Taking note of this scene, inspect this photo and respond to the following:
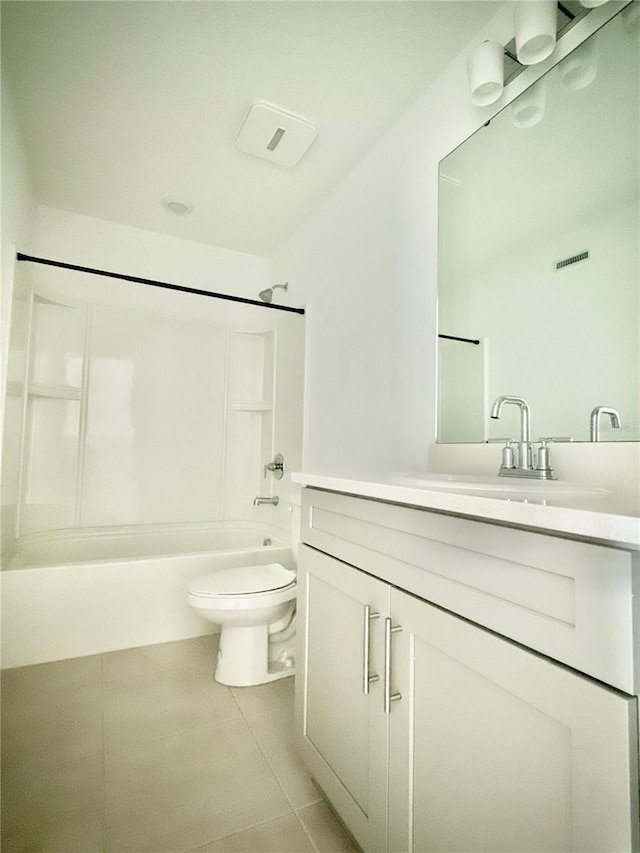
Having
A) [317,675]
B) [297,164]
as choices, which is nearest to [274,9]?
[297,164]

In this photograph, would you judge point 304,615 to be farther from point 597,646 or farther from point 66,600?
point 66,600

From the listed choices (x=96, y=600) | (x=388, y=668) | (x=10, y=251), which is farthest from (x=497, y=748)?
(x=10, y=251)

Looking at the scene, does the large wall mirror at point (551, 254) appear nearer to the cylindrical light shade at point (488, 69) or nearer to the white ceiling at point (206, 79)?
the cylindrical light shade at point (488, 69)

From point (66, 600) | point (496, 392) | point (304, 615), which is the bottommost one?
point (66, 600)

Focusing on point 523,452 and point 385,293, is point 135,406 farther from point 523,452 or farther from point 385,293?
point 523,452

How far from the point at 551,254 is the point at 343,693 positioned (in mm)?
1253

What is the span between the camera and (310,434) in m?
2.37

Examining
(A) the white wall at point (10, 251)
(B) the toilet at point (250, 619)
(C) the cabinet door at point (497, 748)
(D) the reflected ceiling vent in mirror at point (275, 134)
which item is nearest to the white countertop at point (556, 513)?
(C) the cabinet door at point (497, 748)

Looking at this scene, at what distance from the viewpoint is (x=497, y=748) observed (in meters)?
0.60

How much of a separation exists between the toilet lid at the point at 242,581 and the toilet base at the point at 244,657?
0.17 metres

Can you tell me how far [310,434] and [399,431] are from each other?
0.80 m

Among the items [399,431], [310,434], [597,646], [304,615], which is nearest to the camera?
[597,646]

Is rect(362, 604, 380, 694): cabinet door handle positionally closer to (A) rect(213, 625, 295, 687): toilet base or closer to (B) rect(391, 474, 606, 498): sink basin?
(B) rect(391, 474, 606, 498): sink basin

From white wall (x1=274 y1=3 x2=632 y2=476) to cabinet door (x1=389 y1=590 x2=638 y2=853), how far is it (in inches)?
34.3
